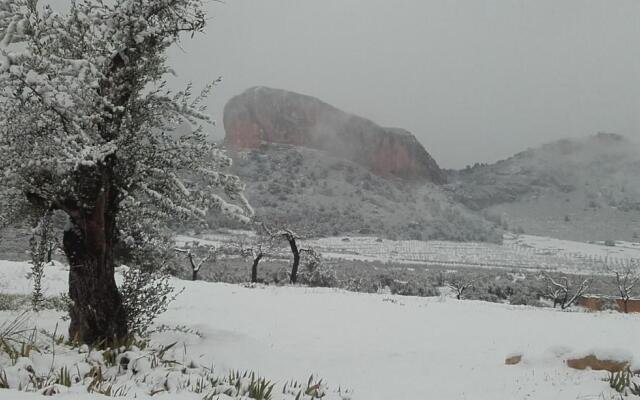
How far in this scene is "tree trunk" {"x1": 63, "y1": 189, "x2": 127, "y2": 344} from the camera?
8344 millimetres

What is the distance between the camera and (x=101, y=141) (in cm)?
781

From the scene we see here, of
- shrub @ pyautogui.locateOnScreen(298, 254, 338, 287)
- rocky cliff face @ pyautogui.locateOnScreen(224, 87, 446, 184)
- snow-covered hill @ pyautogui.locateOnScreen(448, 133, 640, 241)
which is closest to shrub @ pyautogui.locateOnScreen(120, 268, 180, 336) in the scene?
shrub @ pyautogui.locateOnScreen(298, 254, 338, 287)

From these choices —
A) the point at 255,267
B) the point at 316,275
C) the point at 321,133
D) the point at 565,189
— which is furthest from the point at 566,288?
the point at 321,133

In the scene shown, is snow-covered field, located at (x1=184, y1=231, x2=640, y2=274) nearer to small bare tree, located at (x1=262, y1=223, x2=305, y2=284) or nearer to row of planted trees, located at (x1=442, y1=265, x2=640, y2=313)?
row of planted trees, located at (x1=442, y1=265, x2=640, y2=313)

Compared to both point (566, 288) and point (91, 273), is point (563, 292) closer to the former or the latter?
point (566, 288)

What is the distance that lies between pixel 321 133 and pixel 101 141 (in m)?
156

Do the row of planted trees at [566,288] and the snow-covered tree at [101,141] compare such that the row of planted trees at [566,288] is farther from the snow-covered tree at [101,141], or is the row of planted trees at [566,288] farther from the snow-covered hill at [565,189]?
the snow-covered hill at [565,189]

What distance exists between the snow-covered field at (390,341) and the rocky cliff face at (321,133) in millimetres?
134038

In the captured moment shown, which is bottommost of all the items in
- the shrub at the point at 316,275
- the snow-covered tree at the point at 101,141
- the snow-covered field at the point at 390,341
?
the shrub at the point at 316,275

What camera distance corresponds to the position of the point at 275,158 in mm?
130750

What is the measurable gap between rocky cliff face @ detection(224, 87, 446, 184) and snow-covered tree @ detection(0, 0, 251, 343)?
144m

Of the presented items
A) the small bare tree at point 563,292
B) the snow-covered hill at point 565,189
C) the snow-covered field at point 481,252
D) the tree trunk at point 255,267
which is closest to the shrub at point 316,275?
the tree trunk at point 255,267

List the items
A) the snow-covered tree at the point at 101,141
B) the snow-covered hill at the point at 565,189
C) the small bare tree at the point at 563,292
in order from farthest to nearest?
the snow-covered hill at the point at 565,189 → the small bare tree at the point at 563,292 → the snow-covered tree at the point at 101,141

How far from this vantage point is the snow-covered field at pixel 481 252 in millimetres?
67062
